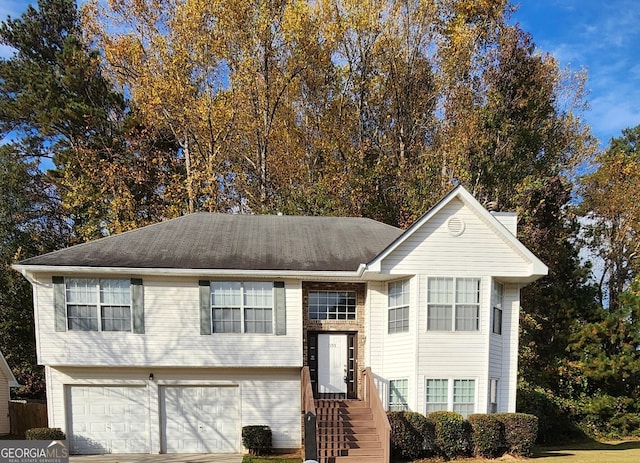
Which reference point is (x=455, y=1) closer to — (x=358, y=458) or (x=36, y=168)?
(x=358, y=458)

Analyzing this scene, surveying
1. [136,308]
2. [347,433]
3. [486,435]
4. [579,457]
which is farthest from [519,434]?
[136,308]

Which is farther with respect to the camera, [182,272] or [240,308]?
[240,308]

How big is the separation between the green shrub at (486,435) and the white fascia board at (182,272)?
5264 millimetres

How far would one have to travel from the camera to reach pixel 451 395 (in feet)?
37.2

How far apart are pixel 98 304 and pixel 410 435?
A: 31.5 ft

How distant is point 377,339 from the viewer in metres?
12.2

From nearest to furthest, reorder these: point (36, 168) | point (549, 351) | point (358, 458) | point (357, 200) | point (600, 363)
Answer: point (358, 458) < point (600, 363) < point (549, 351) < point (357, 200) < point (36, 168)

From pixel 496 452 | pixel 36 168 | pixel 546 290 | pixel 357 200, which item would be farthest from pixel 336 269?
pixel 36 168

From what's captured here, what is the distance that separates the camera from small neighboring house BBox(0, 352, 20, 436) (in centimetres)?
1622

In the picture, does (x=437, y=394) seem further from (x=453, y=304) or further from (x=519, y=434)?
(x=453, y=304)

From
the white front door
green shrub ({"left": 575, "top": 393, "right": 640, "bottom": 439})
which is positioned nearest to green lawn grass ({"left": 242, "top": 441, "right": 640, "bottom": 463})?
the white front door

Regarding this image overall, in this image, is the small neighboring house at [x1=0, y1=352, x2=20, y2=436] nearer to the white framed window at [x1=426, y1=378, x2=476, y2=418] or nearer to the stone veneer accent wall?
the stone veneer accent wall

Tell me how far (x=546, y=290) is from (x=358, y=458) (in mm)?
14084

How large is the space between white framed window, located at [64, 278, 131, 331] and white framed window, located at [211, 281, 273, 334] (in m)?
2.57
